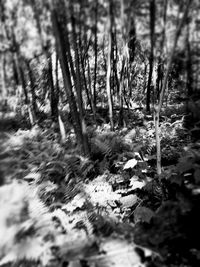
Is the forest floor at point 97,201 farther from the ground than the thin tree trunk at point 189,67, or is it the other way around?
the thin tree trunk at point 189,67

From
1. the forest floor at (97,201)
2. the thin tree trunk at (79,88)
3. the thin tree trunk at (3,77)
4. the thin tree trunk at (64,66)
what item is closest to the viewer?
the forest floor at (97,201)

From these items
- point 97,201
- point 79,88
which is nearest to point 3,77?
point 79,88

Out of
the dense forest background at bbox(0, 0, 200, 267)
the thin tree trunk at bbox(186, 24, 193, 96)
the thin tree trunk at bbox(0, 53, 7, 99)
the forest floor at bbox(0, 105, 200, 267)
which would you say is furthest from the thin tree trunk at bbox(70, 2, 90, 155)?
the thin tree trunk at bbox(186, 24, 193, 96)

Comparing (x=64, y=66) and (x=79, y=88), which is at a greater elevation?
(x=64, y=66)

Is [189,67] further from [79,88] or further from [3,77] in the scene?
[3,77]

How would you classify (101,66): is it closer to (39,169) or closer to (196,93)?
(196,93)

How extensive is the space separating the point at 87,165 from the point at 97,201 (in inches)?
29.5

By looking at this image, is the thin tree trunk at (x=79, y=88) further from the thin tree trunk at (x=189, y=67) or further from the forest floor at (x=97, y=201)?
the thin tree trunk at (x=189, y=67)

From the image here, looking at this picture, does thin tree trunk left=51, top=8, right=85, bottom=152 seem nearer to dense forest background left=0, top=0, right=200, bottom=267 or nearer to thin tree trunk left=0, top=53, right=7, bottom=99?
dense forest background left=0, top=0, right=200, bottom=267

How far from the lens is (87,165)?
3014mm

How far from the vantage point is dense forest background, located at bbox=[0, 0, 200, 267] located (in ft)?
4.43

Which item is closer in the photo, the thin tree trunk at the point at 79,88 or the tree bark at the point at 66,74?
the tree bark at the point at 66,74

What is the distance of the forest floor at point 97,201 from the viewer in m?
1.29

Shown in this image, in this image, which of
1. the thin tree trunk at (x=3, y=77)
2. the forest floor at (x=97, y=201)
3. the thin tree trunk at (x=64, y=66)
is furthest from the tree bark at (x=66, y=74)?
the thin tree trunk at (x=3, y=77)
